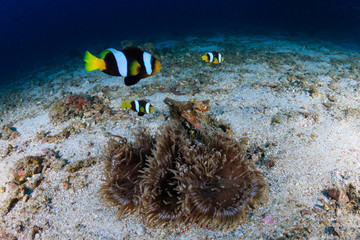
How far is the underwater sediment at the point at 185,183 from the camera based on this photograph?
2.30m

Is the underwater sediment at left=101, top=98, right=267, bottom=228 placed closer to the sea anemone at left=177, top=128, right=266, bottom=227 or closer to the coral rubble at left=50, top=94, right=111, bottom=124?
the sea anemone at left=177, top=128, right=266, bottom=227

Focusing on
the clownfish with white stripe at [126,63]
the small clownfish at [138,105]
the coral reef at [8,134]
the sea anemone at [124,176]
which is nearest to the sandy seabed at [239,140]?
the coral reef at [8,134]

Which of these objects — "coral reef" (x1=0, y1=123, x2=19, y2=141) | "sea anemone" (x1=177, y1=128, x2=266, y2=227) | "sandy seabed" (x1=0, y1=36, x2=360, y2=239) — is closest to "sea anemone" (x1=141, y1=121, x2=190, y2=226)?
"sea anemone" (x1=177, y1=128, x2=266, y2=227)

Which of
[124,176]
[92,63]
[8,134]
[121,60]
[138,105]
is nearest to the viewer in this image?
[92,63]

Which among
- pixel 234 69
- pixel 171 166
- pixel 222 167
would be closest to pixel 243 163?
pixel 222 167

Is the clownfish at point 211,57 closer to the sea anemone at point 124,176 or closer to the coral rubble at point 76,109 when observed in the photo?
the coral rubble at point 76,109

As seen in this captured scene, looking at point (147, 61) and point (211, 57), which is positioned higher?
point (147, 61)

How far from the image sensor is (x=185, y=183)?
2338mm

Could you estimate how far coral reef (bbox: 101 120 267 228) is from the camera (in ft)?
7.56

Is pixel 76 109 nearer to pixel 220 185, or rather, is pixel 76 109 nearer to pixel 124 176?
pixel 124 176

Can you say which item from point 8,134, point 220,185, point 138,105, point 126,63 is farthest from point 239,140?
point 8,134

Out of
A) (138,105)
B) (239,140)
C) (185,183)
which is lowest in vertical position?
(239,140)

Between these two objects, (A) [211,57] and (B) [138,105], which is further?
(A) [211,57]

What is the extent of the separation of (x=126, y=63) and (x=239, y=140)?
2.68 meters
